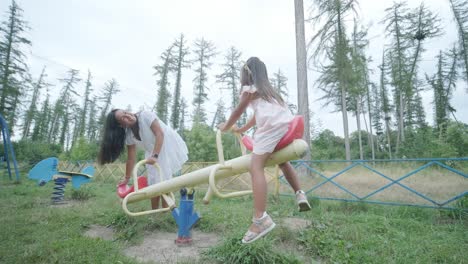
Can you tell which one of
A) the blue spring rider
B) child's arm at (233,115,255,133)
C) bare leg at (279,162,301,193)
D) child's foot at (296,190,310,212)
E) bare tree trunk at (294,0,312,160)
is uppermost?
bare tree trunk at (294,0,312,160)

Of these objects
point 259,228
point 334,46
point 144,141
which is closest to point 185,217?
point 144,141

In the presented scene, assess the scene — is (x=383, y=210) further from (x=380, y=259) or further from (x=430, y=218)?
(x=380, y=259)

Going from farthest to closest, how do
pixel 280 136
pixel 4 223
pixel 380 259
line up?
pixel 4 223 → pixel 380 259 → pixel 280 136

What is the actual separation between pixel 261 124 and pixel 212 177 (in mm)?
545

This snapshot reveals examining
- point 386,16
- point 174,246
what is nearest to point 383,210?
point 174,246

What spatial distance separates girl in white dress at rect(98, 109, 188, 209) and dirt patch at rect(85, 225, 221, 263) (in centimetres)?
54

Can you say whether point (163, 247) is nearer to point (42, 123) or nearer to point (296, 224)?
point (296, 224)

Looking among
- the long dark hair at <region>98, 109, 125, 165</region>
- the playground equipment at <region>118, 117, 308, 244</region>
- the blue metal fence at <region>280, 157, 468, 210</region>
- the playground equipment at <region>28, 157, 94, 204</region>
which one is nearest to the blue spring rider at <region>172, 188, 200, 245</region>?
the playground equipment at <region>118, 117, 308, 244</region>

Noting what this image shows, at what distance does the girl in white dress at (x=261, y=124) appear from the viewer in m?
1.66

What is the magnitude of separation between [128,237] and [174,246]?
0.58 m

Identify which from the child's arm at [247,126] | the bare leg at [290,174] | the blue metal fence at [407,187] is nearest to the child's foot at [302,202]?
the bare leg at [290,174]

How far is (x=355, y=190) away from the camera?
5480 mm

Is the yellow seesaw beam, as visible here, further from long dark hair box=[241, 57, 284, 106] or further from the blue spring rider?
long dark hair box=[241, 57, 284, 106]

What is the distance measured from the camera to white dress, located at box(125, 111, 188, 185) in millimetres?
2857
